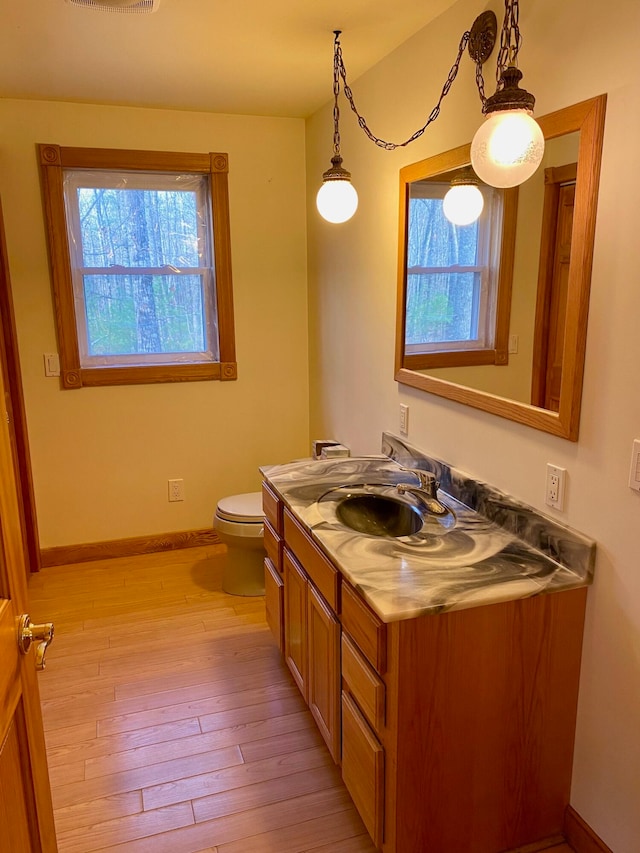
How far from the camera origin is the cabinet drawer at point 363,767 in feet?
5.12

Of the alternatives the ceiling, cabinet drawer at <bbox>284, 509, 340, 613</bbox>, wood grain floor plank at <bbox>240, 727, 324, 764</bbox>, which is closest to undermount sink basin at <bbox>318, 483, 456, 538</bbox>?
cabinet drawer at <bbox>284, 509, 340, 613</bbox>

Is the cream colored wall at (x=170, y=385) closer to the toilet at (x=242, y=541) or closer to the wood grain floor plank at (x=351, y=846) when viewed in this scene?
the toilet at (x=242, y=541)

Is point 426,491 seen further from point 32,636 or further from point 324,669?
point 32,636

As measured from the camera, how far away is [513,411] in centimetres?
178

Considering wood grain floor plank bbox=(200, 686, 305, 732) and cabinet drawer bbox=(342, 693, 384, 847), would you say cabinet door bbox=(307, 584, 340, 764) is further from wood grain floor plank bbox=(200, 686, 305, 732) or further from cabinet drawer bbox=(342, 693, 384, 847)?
wood grain floor plank bbox=(200, 686, 305, 732)

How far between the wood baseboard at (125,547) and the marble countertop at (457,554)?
5.56ft

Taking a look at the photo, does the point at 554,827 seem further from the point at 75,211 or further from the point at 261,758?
the point at 75,211

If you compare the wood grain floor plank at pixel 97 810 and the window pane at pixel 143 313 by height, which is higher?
the window pane at pixel 143 313

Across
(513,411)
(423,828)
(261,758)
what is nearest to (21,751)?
(423,828)

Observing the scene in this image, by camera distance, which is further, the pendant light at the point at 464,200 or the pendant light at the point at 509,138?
the pendant light at the point at 464,200

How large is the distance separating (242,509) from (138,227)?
1619 millimetres

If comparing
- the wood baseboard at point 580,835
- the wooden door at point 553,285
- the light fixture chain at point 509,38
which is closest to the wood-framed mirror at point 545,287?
the wooden door at point 553,285

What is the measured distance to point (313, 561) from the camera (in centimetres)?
194

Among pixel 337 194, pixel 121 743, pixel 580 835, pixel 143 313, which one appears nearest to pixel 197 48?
pixel 337 194
